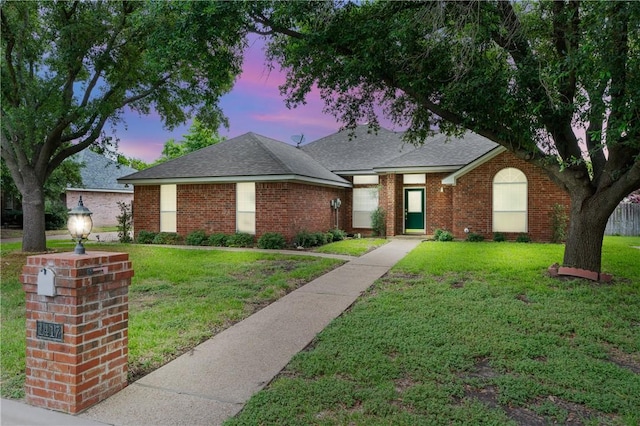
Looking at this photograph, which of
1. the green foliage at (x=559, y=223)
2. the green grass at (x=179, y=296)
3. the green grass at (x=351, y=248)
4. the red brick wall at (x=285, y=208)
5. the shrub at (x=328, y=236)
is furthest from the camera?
the shrub at (x=328, y=236)

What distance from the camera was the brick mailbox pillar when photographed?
10.5 ft

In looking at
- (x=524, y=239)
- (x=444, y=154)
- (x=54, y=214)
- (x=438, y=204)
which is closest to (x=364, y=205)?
(x=438, y=204)

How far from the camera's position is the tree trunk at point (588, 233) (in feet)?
26.1

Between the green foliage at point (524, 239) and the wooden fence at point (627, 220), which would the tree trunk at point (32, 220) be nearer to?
the green foliage at point (524, 239)

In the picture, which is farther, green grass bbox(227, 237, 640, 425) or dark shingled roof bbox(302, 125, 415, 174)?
dark shingled roof bbox(302, 125, 415, 174)

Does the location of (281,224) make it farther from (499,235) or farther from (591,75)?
(591,75)

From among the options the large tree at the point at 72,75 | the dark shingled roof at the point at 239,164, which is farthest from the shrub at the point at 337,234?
the large tree at the point at 72,75

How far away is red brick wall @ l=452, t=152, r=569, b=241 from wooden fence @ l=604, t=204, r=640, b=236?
7.61 m

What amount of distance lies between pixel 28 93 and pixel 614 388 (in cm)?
1461

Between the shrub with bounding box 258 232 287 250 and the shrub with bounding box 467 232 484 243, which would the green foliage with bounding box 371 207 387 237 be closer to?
the shrub with bounding box 467 232 484 243

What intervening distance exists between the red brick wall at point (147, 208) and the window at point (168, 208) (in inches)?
7.9

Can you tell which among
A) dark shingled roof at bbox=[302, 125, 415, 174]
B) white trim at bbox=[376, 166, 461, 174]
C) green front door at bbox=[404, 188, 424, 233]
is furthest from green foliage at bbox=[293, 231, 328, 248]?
dark shingled roof at bbox=[302, 125, 415, 174]

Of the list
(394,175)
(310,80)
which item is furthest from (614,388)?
(394,175)

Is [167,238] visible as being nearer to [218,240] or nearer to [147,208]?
[147,208]
